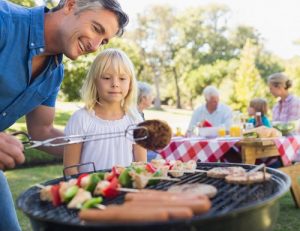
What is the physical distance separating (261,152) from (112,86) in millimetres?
2552

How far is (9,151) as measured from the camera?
1.54 meters

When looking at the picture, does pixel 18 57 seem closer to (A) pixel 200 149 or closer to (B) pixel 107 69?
(B) pixel 107 69

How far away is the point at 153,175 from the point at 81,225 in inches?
30.5

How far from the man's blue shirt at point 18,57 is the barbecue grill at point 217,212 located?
524 mm

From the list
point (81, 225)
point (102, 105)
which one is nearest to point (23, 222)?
point (102, 105)

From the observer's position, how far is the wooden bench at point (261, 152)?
4.51 m

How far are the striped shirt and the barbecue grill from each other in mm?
5073

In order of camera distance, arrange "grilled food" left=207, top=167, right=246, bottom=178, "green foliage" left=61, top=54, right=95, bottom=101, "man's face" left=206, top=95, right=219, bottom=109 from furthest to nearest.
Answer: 1. "green foliage" left=61, top=54, right=95, bottom=101
2. "man's face" left=206, top=95, right=219, bottom=109
3. "grilled food" left=207, top=167, right=246, bottom=178

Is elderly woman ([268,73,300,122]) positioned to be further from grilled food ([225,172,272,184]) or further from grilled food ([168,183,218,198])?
grilled food ([168,183,218,198])

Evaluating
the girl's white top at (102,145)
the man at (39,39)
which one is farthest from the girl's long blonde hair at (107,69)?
the man at (39,39)

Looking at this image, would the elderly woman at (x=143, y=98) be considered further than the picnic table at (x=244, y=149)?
Yes

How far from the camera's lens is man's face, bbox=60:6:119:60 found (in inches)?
82.0

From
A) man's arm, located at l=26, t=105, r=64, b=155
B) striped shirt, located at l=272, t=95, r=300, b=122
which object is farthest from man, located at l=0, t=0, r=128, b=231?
striped shirt, located at l=272, t=95, r=300, b=122

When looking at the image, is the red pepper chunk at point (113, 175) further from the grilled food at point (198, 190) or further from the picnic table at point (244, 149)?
the picnic table at point (244, 149)
